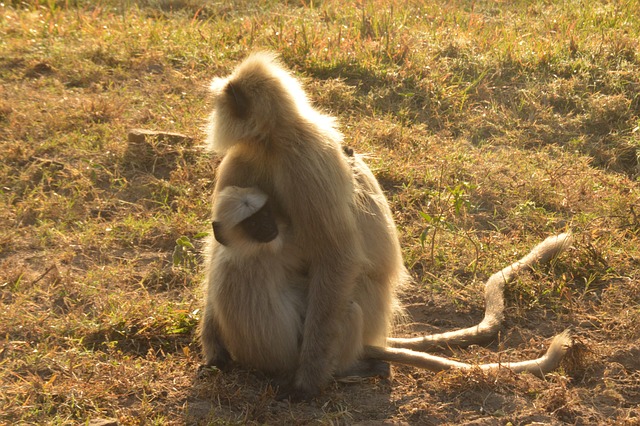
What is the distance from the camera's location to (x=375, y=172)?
5281 mm

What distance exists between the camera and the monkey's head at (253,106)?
3357 mm

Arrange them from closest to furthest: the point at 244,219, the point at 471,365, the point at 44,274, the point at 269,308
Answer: the point at 244,219 → the point at 269,308 → the point at 471,365 → the point at 44,274

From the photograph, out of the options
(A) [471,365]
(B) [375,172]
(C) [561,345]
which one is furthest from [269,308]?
(B) [375,172]

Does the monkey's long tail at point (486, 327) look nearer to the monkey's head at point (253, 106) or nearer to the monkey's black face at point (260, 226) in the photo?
the monkey's black face at point (260, 226)

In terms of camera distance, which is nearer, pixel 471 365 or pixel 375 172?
pixel 471 365

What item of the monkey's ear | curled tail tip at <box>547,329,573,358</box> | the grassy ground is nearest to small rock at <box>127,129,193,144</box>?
the grassy ground

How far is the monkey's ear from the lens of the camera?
11.0 ft

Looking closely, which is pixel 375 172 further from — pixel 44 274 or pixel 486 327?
pixel 44 274

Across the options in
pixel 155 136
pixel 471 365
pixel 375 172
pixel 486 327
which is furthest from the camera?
pixel 155 136

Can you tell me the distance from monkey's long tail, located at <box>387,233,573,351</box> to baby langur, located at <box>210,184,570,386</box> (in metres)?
0.19

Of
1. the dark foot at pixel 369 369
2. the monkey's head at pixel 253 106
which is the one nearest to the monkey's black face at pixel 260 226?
the monkey's head at pixel 253 106

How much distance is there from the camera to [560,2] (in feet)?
25.9

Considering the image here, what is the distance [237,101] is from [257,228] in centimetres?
51

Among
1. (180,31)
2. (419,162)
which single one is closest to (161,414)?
(419,162)
